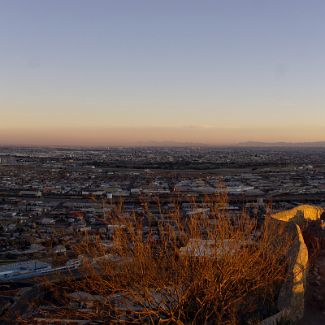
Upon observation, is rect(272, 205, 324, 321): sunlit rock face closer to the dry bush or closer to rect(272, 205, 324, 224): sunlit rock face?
the dry bush

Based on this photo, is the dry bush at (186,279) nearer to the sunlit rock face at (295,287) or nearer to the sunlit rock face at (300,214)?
the sunlit rock face at (295,287)

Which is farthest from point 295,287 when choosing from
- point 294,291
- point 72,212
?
point 72,212

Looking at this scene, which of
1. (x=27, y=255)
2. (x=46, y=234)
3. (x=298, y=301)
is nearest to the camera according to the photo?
(x=298, y=301)

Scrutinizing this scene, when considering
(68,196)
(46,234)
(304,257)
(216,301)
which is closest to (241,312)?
(216,301)

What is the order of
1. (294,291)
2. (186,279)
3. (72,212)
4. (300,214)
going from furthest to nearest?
1. (72,212)
2. (300,214)
3. (294,291)
4. (186,279)

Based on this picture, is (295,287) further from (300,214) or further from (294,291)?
(300,214)

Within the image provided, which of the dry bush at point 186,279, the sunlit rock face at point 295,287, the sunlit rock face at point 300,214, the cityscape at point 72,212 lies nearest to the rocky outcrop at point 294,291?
the sunlit rock face at point 295,287

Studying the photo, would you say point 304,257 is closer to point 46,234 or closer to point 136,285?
point 136,285

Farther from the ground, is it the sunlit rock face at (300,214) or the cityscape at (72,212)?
the sunlit rock face at (300,214)

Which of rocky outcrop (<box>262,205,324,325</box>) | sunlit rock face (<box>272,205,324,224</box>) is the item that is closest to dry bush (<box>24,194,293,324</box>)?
rocky outcrop (<box>262,205,324,325</box>)

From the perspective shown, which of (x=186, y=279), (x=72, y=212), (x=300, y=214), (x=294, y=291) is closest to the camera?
(x=186, y=279)

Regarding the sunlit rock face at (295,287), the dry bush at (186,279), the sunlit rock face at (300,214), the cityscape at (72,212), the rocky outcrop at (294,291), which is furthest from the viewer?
the cityscape at (72,212)
